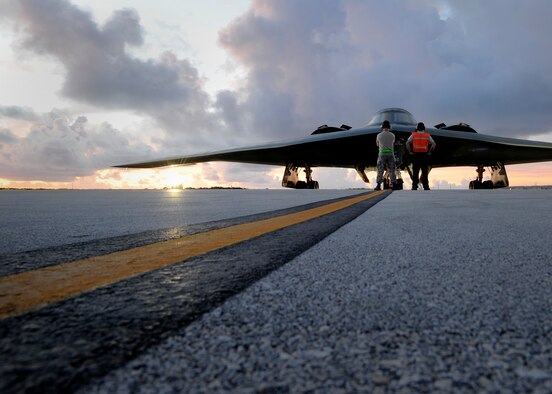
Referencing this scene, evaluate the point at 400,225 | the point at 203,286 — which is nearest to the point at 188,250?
the point at 203,286

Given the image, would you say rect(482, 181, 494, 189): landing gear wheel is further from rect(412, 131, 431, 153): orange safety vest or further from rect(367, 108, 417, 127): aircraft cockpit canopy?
rect(412, 131, 431, 153): orange safety vest

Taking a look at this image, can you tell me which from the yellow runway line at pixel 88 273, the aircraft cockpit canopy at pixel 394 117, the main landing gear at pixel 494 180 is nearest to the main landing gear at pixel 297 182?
A: the aircraft cockpit canopy at pixel 394 117

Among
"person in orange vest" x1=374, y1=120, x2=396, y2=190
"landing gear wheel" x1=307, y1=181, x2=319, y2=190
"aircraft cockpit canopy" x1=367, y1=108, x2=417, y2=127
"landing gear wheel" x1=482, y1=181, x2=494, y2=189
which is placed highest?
"aircraft cockpit canopy" x1=367, y1=108, x2=417, y2=127

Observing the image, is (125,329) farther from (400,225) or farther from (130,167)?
(130,167)

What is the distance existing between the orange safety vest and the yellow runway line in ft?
38.0

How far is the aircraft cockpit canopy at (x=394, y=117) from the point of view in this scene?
27188mm

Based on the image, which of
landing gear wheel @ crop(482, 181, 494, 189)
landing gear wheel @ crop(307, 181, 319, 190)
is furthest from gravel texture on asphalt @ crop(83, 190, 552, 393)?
landing gear wheel @ crop(482, 181, 494, 189)

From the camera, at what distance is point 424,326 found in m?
0.80

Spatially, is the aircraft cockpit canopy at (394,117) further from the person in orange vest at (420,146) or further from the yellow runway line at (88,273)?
the yellow runway line at (88,273)

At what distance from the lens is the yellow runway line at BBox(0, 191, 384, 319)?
989 millimetres

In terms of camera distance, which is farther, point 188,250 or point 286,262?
point 188,250

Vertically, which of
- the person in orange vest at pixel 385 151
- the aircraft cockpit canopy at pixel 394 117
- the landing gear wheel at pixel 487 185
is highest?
the aircraft cockpit canopy at pixel 394 117

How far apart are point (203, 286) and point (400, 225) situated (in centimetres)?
198

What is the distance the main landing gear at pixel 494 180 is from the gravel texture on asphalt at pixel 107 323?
28.7 m
